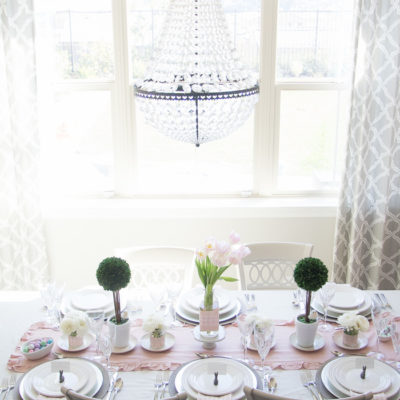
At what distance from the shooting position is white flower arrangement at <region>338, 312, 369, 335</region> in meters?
2.11

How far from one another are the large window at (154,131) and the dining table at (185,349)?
1.19m

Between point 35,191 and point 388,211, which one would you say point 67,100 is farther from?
point 388,211

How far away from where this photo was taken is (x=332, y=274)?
3.50 metres

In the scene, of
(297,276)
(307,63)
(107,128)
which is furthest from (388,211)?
(107,128)

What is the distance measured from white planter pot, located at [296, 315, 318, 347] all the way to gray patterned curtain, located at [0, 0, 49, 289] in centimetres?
183

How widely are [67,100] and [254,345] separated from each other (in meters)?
A: 2.05

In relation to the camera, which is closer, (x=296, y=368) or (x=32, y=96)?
(x=296, y=368)

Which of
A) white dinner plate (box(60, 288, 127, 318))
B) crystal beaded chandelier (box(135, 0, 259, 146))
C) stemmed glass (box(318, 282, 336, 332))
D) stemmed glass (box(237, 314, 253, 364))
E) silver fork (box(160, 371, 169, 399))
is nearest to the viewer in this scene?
crystal beaded chandelier (box(135, 0, 259, 146))

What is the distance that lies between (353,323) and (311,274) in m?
0.24

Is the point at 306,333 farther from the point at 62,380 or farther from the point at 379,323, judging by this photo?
the point at 62,380

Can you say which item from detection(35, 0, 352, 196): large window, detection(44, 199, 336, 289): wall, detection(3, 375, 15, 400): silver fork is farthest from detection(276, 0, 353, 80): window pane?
detection(3, 375, 15, 400): silver fork

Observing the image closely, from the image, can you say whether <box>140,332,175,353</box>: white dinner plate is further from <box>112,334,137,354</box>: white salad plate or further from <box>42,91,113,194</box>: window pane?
<box>42,91,113,194</box>: window pane

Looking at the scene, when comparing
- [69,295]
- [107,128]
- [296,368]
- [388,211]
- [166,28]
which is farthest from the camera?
[107,128]

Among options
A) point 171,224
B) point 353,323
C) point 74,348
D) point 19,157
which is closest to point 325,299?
point 353,323
